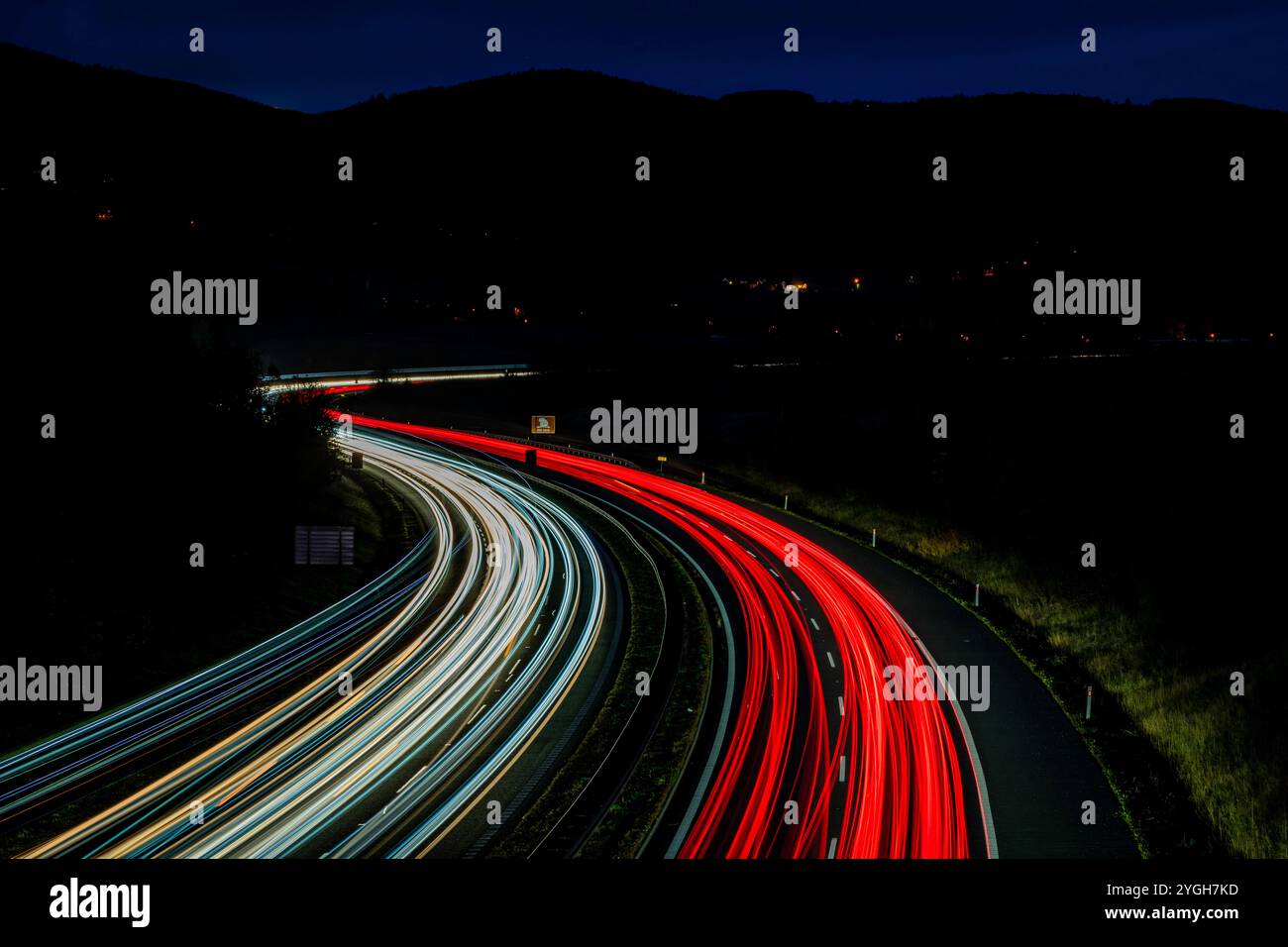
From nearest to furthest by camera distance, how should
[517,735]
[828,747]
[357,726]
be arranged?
[828,747], [357,726], [517,735]

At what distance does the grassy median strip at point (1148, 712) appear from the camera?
13.8 metres

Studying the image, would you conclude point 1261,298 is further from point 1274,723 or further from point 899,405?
point 1274,723

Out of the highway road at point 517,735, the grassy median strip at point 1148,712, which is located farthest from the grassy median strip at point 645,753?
the grassy median strip at point 1148,712

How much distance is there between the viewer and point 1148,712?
1789 cm

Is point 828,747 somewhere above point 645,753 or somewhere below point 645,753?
above

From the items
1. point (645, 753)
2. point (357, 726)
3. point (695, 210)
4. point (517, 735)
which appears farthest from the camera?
point (695, 210)

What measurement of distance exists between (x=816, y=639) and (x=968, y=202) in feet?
443

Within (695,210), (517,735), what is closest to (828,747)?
(517,735)

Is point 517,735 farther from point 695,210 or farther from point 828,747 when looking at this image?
point 695,210

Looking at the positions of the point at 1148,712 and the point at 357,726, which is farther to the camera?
the point at 1148,712

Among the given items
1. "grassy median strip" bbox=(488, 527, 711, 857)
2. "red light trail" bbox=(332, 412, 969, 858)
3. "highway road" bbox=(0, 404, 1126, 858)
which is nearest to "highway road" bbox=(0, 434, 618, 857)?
"highway road" bbox=(0, 404, 1126, 858)

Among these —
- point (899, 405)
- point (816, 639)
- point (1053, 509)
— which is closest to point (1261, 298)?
point (899, 405)

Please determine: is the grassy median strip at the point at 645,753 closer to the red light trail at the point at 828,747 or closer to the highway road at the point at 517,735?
the highway road at the point at 517,735

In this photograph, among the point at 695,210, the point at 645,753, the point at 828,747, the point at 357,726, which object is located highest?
the point at 695,210
